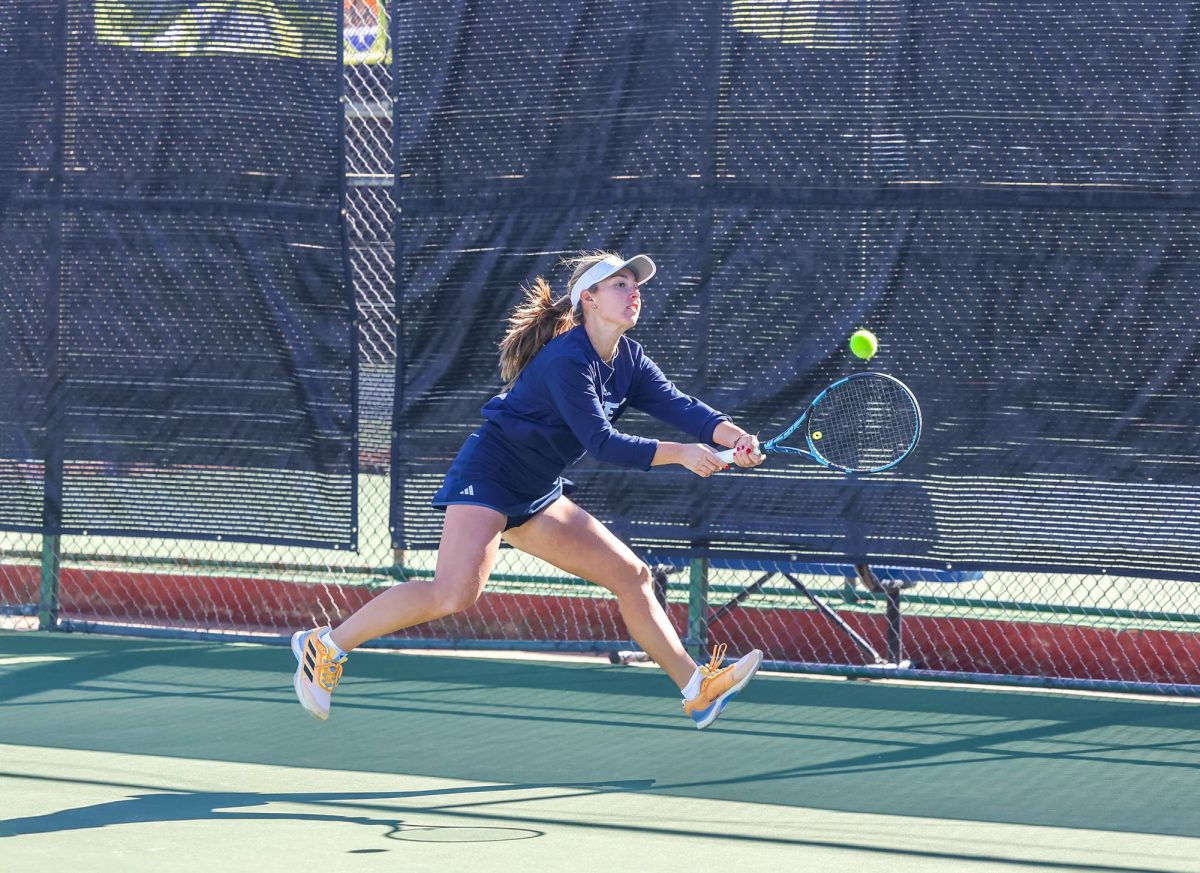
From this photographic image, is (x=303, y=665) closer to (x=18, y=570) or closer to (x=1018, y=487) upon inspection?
(x=1018, y=487)

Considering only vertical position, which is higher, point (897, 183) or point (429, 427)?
point (897, 183)

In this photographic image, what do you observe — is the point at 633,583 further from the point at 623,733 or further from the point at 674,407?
the point at 623,733

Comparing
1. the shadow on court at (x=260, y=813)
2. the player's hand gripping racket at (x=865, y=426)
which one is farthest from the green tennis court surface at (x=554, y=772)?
the player's hand gripping racket at (x=865, y=426)

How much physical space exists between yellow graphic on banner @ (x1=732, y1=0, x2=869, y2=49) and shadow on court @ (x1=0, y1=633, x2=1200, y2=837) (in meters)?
2.59

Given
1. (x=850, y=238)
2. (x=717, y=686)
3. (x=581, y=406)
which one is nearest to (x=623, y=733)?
(x=717, y=686)

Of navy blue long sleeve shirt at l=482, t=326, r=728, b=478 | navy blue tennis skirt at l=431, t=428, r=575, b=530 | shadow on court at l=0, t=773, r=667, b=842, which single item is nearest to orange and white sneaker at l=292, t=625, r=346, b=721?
shadow on court at l=0, t=773, r=667, b=842

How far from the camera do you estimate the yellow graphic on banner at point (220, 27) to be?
7.49m

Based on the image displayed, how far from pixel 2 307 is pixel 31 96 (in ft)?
3.16

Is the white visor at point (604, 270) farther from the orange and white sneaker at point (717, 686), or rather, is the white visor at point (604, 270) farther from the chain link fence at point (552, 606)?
the chain link fence at point (552, 606)

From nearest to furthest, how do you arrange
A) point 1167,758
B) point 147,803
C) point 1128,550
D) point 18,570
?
1. point 147,803
2. point 1167,758
3. point 1128,550
4. point 18,570

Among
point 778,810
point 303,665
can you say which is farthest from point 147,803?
point 778,810

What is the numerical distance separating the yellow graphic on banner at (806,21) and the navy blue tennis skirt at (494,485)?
A: 8.23 feet

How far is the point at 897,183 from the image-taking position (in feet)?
22.0

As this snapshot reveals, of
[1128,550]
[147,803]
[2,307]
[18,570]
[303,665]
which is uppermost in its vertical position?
[2,307]
